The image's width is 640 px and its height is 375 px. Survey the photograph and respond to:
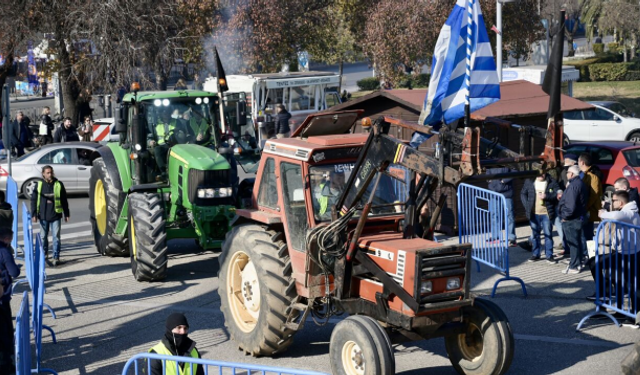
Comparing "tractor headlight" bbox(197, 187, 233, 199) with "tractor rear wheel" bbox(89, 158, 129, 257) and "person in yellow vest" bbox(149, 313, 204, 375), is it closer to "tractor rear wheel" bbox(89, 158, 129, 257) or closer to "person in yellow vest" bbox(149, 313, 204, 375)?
"tractor rear wheel" bbox(89, 158, 129, 257)

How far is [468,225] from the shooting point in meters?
14.5

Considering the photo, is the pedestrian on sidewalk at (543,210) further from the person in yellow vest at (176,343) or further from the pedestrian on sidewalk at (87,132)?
the pedestrian on sidewalk at (87,132)

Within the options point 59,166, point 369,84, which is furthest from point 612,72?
point 59,166

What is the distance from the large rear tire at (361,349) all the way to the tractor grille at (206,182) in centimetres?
506

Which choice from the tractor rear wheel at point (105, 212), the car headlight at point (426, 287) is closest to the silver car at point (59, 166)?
the tractor rear wheel at point (105, 212)

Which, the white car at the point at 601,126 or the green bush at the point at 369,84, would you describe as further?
the green bush at the point at 369,84

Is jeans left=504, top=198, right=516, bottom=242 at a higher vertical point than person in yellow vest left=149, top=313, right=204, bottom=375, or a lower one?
lower

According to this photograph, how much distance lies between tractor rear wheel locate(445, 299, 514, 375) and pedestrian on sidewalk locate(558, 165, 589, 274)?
475 cm

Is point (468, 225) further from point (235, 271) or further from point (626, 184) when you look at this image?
point (235, 271)

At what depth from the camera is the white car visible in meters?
29.1

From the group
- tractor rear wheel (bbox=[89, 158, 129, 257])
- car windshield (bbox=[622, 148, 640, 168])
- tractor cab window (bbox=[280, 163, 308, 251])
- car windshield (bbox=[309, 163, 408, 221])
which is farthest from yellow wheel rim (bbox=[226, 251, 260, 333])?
car windshield (bbox=[622, 148, 640, 168])

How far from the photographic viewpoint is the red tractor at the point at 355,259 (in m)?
8.33

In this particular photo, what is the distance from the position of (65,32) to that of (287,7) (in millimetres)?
7588

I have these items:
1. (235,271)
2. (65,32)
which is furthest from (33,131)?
(235,271)
